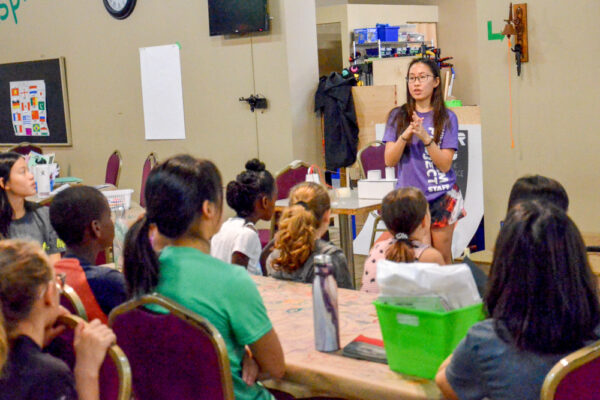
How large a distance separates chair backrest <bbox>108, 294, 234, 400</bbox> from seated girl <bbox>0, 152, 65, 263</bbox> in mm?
1891

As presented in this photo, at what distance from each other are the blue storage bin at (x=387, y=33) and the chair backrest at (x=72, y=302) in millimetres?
7314

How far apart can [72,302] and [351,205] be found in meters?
2.42

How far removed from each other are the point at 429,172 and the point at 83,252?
1.89 metres

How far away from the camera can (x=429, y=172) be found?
12.3 feet

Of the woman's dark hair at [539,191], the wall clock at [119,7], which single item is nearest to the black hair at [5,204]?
the woman's dark hair at [539,191]

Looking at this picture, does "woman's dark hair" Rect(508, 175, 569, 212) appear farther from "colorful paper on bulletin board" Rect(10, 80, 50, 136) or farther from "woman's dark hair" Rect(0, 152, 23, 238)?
"colorful paper on bulletin board" Rect(10, 80, 50, 136)

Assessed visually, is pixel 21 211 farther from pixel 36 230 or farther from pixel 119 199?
pixel 119 199

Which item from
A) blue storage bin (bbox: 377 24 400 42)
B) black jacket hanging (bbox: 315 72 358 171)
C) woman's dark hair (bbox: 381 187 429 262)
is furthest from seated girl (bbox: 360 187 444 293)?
blue storage bin (bbox: 377 24 400 42)

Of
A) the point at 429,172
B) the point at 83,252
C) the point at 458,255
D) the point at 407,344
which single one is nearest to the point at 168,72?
the point at 458,255

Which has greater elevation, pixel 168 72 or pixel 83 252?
pixel 168 72

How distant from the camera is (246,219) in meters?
3.31

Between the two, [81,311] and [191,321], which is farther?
[81,311]

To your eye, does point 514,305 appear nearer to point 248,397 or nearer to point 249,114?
point 248,397

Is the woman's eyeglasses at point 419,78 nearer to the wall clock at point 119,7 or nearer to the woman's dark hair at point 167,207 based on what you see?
the woman's dark hair at point 167,207
